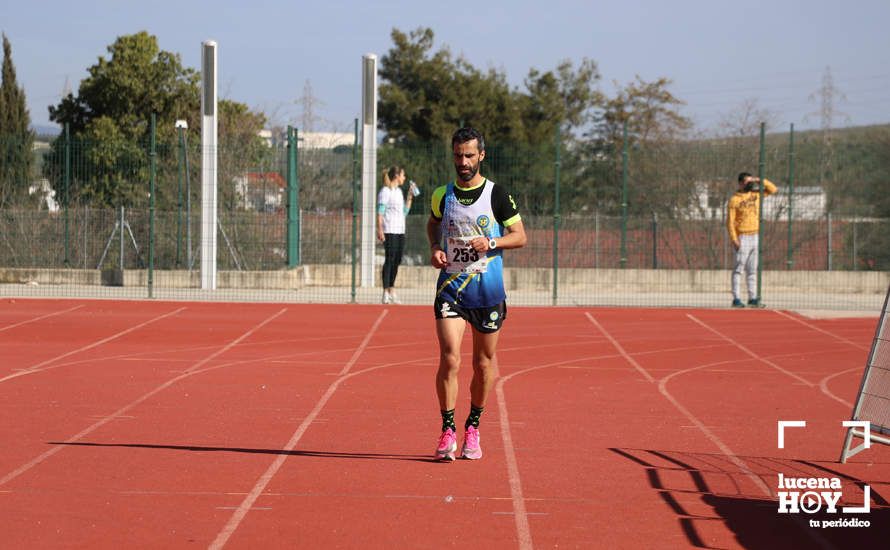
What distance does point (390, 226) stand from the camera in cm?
1764

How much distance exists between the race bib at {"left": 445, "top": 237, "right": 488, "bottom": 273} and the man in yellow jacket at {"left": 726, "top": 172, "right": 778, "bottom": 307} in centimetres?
1073

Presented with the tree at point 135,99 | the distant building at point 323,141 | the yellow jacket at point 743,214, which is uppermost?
the tree at point 135,99

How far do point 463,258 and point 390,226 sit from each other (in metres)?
10.4

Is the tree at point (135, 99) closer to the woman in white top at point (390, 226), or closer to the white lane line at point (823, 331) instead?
the woman in white top at point (390, 226)

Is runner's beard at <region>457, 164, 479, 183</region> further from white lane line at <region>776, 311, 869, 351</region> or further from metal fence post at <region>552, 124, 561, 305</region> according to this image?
metal fence post at <region>552, 124, 561, 305</region>

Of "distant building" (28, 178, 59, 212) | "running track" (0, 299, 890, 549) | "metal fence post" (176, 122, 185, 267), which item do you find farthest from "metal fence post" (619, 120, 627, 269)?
"distant building" (28, 178, 59, 212)

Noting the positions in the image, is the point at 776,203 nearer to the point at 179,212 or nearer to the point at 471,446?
the point at 179,212

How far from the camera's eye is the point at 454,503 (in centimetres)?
627

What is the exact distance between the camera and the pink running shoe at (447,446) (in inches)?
Result: 287

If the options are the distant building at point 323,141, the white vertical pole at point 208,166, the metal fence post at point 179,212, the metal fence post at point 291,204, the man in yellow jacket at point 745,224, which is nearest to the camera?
the man in yellow jacket at point 745,224

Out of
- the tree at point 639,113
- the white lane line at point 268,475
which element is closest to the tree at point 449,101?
the tree at point 639,113

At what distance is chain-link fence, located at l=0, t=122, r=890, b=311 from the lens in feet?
66.3

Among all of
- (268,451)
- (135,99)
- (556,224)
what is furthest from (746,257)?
(135,99)

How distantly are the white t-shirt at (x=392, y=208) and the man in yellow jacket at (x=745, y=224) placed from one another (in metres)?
4.64
